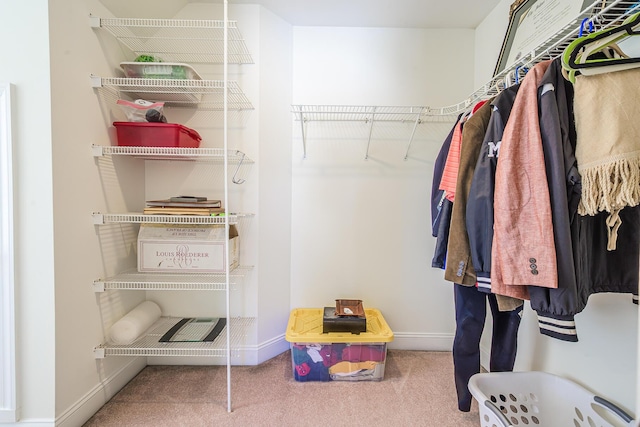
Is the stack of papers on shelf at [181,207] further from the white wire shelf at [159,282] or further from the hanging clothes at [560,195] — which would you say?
the hanging clothes at [560,195]

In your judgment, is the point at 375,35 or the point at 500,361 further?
the point at 375,35

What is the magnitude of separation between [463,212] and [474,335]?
2.05ft

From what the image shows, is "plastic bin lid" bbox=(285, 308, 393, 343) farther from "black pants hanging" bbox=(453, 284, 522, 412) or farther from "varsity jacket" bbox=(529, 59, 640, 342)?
"varsity jacket" bbox=(529, 59, 640, 342)

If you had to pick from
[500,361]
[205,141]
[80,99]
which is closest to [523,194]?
[500,361]

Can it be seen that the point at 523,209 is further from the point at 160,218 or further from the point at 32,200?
the point at 32,200

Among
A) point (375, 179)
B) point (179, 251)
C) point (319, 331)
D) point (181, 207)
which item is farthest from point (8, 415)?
point (375, 179)

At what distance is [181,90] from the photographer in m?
1.42

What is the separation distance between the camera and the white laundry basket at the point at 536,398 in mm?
1012

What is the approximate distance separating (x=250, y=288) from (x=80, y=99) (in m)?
1.29

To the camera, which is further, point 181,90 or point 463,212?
point 181,90

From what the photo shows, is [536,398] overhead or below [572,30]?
below

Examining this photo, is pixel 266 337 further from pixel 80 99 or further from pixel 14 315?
pixel 80 99

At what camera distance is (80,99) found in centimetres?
118

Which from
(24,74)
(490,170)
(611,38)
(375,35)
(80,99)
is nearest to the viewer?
(611,38)
